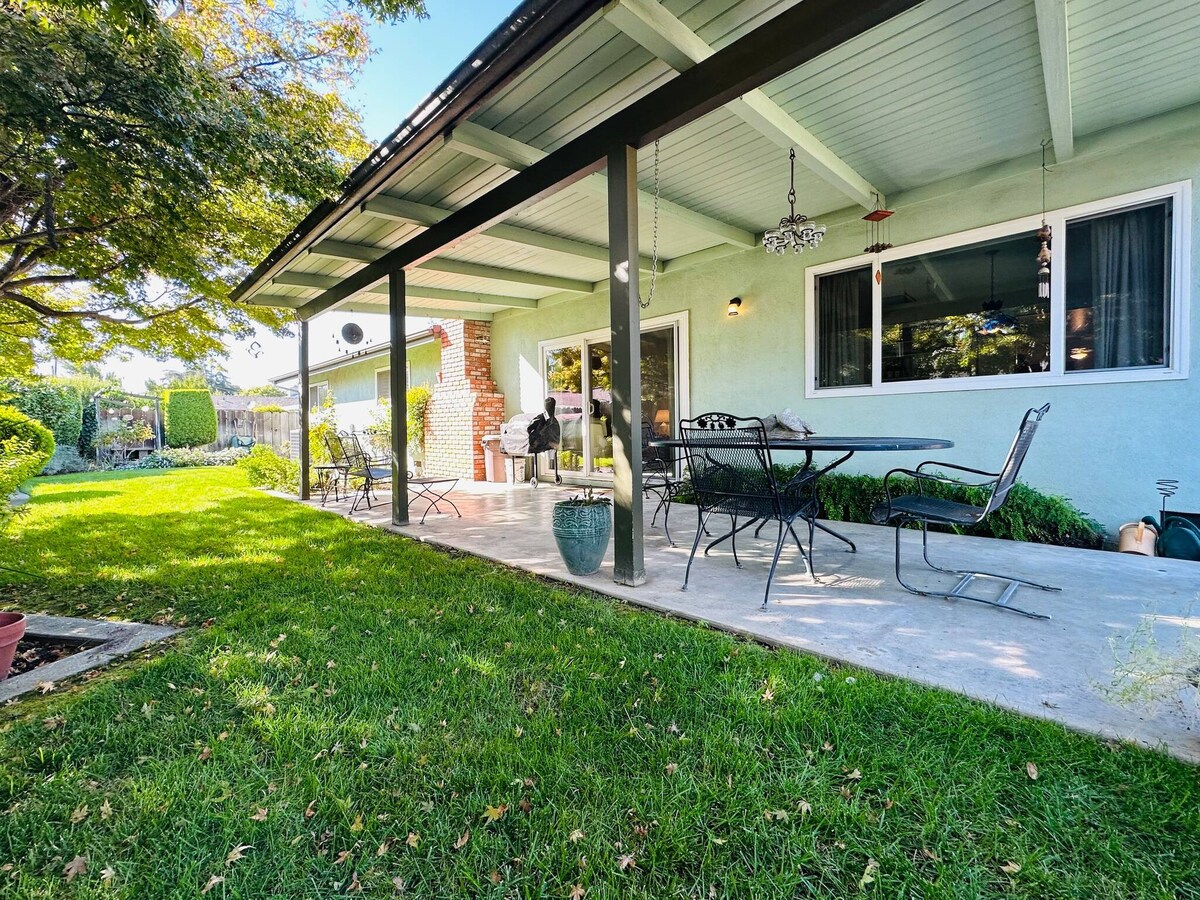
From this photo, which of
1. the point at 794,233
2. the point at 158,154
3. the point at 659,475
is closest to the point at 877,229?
the point at 794,233

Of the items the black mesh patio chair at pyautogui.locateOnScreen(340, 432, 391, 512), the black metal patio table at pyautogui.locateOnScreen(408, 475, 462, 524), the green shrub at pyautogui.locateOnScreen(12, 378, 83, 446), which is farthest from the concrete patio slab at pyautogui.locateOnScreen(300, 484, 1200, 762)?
the green shrub at pyautogui.locateOnScreen(12, 378, 83, 446)

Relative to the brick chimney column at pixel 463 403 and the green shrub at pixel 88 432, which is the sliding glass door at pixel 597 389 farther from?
the green shrub at pixel 88 432

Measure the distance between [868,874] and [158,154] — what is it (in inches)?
233

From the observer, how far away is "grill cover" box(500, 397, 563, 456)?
7656mm

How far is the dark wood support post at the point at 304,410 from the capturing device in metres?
7.22

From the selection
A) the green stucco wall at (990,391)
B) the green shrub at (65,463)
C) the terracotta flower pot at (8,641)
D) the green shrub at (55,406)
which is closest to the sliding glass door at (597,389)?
the green stucco wall at (990,391)

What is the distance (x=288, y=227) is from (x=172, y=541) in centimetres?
412

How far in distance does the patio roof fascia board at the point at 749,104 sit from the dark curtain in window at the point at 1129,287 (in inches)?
68.3

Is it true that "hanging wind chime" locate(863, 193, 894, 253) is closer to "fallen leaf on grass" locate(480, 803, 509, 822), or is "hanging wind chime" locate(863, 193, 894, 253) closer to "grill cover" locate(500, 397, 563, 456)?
"grill cover" locate(500, 397, 563, 456)

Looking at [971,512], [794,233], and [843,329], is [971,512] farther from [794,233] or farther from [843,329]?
[843,329]

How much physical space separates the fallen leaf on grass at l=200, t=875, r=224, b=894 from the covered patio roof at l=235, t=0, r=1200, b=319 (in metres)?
3.27

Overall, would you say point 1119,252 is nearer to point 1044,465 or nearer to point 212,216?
point 1044,465

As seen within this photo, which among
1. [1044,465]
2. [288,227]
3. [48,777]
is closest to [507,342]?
[288,227]

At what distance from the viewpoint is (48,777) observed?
5.32 feet
